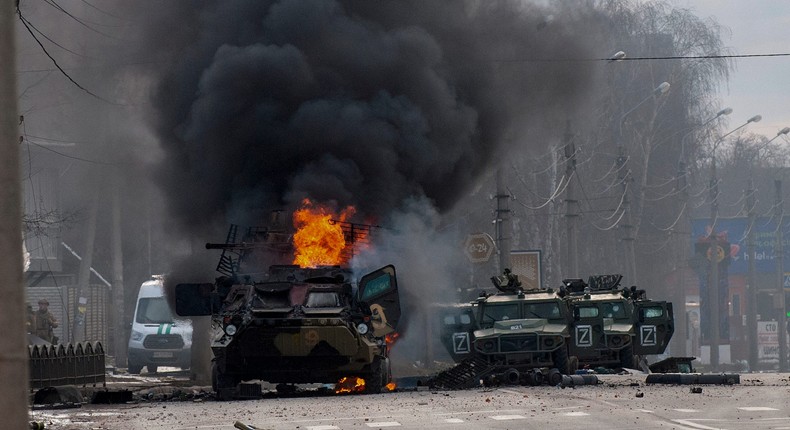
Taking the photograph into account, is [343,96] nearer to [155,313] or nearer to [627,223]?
[155,313]

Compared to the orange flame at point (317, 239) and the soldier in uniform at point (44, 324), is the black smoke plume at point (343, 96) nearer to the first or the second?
the orange flame at point (317, 239)

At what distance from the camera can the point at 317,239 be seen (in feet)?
72.7

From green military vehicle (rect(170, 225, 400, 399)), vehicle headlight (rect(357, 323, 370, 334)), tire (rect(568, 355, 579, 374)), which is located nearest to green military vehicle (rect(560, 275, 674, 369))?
tire (rect(568, 355, 579, 374))

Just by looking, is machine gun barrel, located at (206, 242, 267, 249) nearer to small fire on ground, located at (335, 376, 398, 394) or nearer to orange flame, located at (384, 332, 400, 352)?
orange flame, located at (384, 332, 400, 352)

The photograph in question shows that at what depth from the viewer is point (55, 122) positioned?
115ft

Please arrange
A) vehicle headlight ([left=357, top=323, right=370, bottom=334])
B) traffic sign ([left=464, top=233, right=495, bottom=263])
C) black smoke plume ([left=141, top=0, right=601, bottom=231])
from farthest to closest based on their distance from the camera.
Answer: traffic sign ([left=464, top=233, right=495, bottom=263]) < black smoke plume ([left=141, top=0, right=601, bottom=231]) < vehicle headlight ([left=357, top=323, right=370, bottom=334])

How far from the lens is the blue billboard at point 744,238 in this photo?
65.0 m

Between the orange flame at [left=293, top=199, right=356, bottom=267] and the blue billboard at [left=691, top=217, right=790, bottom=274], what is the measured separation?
4243 centimetres

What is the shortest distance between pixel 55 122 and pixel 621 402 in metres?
22.3

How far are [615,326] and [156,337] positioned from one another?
1382cm

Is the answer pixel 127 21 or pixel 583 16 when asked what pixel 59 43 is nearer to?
pixel 127 21

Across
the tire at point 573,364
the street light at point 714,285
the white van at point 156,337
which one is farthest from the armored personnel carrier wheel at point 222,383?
the street light at point 714,285

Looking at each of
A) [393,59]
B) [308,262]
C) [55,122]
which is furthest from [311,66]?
[55,122]

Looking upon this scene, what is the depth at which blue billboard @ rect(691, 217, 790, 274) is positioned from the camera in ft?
213
